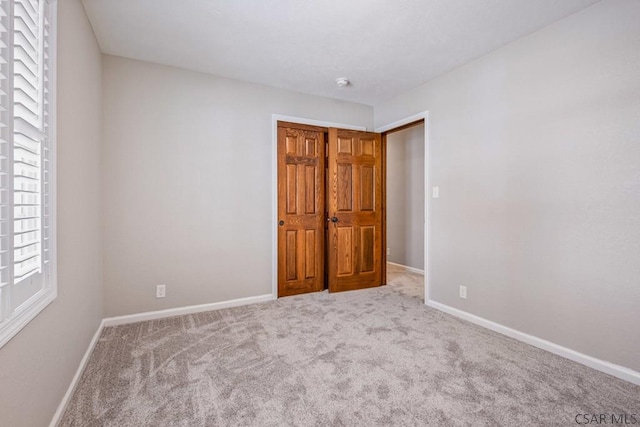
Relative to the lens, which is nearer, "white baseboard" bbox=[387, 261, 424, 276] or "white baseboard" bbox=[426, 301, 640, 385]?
"white baseboard" bbox=[426, 301, 640, 385]

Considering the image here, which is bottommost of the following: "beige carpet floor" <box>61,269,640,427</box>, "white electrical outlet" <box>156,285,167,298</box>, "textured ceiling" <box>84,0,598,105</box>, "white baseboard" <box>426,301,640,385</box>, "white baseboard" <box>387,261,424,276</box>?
"beige carpet floor" <box>61,269,640,427</box>

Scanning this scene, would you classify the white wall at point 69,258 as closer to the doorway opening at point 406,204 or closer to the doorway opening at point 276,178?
the doorway opening at point 276,178

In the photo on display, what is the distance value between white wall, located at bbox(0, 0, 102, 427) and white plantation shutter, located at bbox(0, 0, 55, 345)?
16 cm

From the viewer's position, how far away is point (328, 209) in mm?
3975

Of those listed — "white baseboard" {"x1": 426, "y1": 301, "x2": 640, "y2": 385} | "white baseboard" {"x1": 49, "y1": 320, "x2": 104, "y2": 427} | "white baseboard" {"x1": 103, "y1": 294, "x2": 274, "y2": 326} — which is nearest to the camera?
"white baseboard" {"x1": 49, "y1": 320, "x2": 104, "y2": 427}

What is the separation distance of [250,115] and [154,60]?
1.07m

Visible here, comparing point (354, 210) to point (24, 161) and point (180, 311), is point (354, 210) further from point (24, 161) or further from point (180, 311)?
point (24, 161)

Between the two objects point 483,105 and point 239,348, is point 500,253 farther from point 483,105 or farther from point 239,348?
point 239,348

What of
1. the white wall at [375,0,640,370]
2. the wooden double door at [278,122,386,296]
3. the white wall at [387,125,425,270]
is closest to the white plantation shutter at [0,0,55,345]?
the wooden double door at [278,122,386,296]

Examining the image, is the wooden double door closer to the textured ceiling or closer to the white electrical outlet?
the textured ceiling

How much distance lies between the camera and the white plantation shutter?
1107mm

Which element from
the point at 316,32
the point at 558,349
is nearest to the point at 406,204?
the point at 558,349

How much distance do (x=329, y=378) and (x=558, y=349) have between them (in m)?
1.82

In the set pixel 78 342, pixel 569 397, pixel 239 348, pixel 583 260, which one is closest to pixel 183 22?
pixel 78 342
